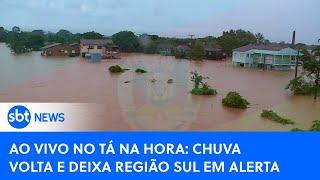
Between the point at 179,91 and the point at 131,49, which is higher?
the point at 131,49

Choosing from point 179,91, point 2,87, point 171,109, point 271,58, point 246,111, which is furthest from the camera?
point 271,58

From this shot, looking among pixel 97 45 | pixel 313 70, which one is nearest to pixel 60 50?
pixel 97 45

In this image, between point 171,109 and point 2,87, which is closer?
point 2,87

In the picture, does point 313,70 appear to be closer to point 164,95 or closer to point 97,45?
point 164,95

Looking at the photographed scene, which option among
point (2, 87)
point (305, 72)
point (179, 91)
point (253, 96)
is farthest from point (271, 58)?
point (2, 87)

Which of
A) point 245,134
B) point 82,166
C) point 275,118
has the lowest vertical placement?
point 275,118

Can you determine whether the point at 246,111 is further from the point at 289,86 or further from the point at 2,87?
the point at 2,87

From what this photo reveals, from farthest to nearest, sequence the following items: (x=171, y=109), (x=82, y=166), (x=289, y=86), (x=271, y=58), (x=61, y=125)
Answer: (x=271, y=58)
(x=289, y=86)
(x=171, y=109)
(x=61, y=125)
(x=82, y=166)
